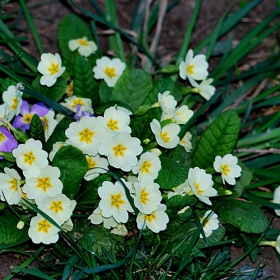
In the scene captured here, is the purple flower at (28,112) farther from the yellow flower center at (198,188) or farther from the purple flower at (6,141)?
the yellow flower center at (198,188)

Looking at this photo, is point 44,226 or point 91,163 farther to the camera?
point 91,163

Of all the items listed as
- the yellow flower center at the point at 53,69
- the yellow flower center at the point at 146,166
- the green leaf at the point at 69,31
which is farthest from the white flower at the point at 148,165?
the green leaf at the point at 69,31

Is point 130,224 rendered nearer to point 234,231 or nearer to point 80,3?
point 234,231

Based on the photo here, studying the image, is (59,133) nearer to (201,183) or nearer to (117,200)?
(117,200)

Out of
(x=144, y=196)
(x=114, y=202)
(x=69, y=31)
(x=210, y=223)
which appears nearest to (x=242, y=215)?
(x=210, y=223)

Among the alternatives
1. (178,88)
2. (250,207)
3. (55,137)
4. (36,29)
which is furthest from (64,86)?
(250,207)
